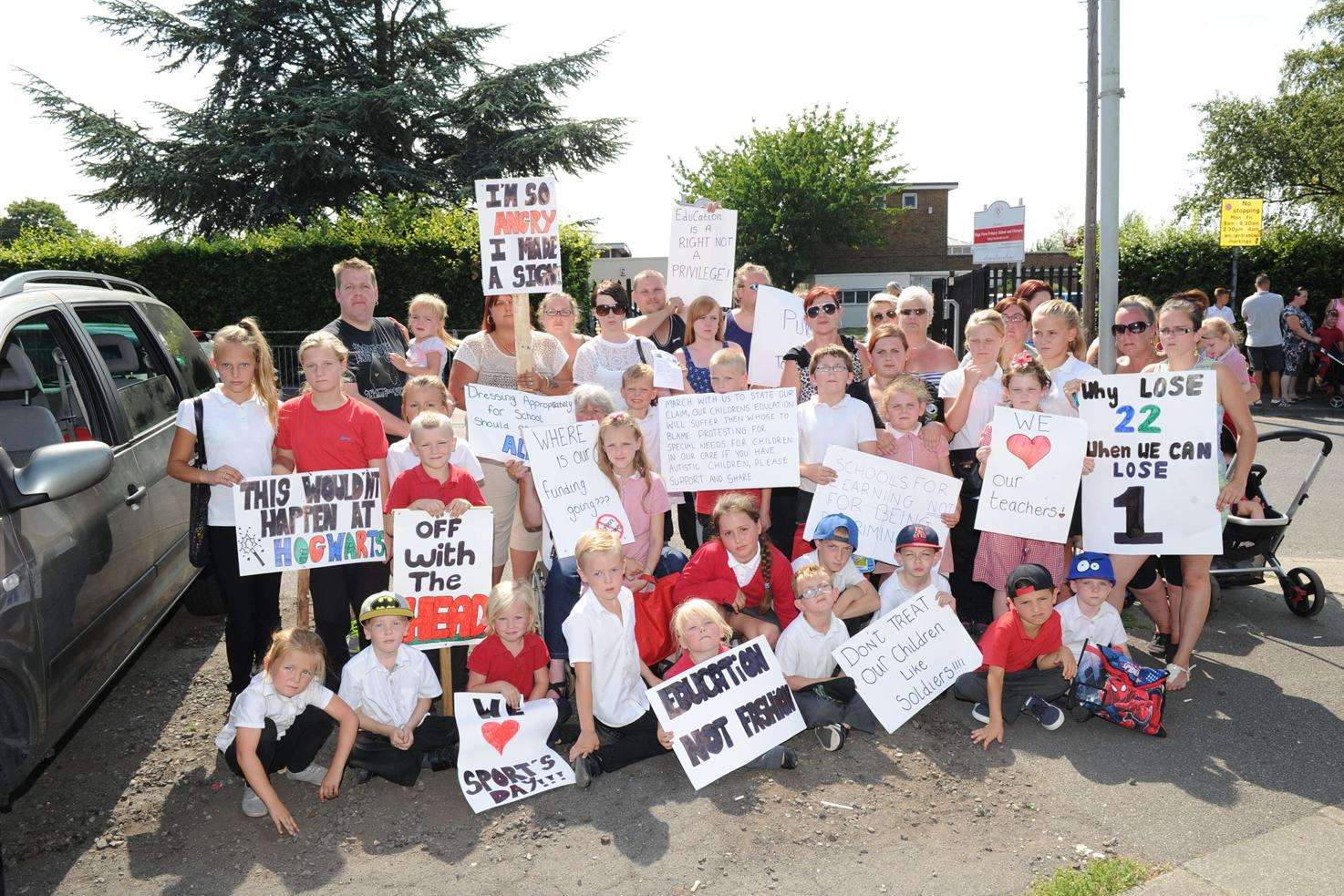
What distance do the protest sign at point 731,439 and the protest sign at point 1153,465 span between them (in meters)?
1.62

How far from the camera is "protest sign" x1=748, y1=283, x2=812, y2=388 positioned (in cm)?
665

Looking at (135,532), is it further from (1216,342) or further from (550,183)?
(1216,342)

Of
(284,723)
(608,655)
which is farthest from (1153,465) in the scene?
(284,723)

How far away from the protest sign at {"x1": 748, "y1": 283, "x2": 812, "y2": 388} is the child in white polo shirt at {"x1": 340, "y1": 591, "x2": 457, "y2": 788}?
10.8 ft

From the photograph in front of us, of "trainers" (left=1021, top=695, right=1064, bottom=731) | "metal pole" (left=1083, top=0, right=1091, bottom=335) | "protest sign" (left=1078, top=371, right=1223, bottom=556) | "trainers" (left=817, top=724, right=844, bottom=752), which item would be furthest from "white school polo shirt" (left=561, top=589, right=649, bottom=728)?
"metal pole" (left=1083, top=0, right=1091, bottom=335)

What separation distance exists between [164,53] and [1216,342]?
2870 centimetres

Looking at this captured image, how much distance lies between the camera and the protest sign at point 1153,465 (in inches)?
191

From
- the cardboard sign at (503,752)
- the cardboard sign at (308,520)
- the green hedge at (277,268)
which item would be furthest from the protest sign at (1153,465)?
the green hedge at (277,268)

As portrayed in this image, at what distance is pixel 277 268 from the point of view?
62.6 ft

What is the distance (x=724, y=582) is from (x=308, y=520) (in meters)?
2.06

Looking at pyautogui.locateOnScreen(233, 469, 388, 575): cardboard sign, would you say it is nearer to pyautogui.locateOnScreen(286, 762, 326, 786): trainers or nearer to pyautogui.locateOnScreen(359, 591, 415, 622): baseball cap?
pyautogui.locateOnScreen(359, 591, 415, 622): baseball cap

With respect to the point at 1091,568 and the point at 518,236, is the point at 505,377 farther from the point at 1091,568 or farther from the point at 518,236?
the point at 1091,568

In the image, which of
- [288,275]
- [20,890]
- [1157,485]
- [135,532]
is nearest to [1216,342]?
[1157,485]

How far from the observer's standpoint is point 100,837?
3.75m
